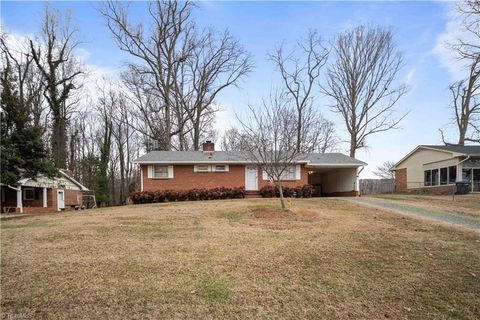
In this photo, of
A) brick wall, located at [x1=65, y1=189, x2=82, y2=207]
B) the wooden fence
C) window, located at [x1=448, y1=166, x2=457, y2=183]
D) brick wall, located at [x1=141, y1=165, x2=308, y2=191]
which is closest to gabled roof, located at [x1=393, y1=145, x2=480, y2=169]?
window, located at [x1=448, y1=166, x2=457, y2=183]

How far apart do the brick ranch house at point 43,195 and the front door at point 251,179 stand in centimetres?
1251

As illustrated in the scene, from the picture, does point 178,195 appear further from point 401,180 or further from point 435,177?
point 401,180

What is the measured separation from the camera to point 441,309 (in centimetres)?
419

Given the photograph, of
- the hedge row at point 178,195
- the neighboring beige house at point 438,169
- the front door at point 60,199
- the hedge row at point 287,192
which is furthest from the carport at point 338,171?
the front door at point 60,199

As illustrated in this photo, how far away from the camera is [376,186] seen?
30.5 meters

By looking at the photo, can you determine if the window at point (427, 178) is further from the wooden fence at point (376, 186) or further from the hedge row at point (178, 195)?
the hedge row at point (178, 195)

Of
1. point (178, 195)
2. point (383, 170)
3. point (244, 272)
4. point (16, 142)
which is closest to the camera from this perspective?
point (244, 272)

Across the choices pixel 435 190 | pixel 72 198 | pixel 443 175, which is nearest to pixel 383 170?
pixel 443 175

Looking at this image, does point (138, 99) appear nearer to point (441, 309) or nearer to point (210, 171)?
point (210, 171)

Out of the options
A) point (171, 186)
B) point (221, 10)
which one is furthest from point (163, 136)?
point (221, 10)

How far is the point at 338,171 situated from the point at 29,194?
2620 centimetres

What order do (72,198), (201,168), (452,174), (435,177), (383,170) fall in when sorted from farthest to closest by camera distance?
1. (383,170)
2. (72,198)
3. (435,177)
4. (452,174)
5. (201,168)

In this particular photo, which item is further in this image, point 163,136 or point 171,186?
point 163,136

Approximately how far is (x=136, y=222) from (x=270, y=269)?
5904 mm
